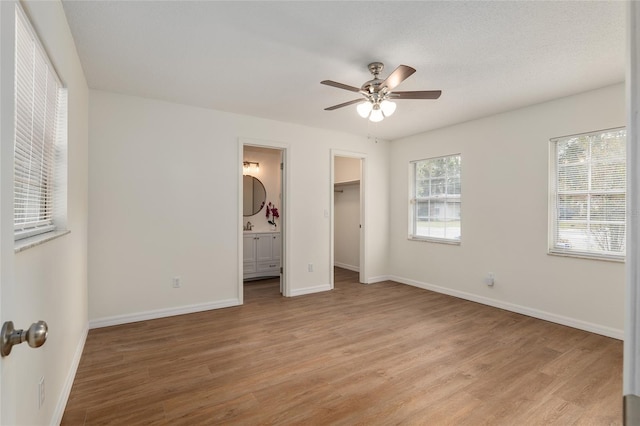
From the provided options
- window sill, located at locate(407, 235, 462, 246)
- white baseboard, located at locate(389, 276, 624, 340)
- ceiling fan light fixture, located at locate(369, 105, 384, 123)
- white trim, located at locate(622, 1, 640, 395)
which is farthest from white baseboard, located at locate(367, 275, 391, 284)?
white trim, located at locate(622, 1, 640, 395)

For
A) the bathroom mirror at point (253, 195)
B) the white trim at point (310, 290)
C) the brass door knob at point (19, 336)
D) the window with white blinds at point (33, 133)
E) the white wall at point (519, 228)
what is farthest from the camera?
the bathroom mirror at point (253, 195)

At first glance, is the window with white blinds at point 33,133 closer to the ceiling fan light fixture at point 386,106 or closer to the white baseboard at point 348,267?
the ceiling fan light fixture at point 386,106

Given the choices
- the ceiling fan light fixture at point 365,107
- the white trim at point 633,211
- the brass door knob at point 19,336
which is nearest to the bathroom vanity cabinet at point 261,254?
the ceiling fan light fixture at point 365,107

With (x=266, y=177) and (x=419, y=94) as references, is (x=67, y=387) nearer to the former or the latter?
(x=419, y=94)

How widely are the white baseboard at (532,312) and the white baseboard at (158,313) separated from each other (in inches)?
119

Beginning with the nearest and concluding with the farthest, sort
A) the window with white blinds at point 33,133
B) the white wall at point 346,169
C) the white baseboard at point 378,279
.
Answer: the window with white blinds at point 33,133, the white baseboard at point 378,279, the white wall at point 346,169

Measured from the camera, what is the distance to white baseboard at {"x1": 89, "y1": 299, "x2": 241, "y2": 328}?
10.9 feet

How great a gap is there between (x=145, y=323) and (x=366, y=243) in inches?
135

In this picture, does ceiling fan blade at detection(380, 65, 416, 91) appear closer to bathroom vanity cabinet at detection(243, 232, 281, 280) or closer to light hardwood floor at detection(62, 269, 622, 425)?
light hardwood floor at detection(62, 269, 622, 425)

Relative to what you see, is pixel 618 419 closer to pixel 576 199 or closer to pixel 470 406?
pixel 470 406

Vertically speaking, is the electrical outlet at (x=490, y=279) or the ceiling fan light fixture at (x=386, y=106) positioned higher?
the ceiling fan light fixture at (x=386, y=106)

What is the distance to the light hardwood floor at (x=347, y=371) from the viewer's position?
1.96m

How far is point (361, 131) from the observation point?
501 cm

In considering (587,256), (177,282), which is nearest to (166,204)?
(177,282)
